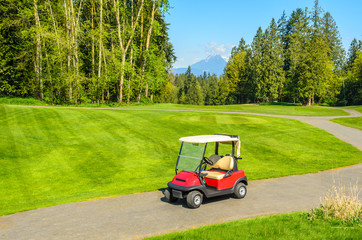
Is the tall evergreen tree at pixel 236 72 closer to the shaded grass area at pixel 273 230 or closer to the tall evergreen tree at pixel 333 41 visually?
the tall evergreen tree at pixel 333 41

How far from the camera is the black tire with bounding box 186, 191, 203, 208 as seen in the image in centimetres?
802

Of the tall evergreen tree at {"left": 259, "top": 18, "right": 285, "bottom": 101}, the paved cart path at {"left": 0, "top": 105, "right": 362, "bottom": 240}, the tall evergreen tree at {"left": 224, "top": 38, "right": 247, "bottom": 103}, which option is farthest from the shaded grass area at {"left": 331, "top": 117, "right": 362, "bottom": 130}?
the tall evergreen tree at {"left": 224, "top": 38, "right": 247, "bottom": 103}

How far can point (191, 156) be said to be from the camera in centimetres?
881

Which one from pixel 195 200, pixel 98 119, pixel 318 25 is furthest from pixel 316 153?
pixel 318 25

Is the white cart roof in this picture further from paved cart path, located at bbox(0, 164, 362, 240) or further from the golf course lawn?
the golf course lawn

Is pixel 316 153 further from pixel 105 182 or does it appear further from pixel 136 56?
pixel 136 56

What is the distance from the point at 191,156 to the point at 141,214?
240 centimetres

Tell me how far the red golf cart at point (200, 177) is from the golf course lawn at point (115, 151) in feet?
6.38

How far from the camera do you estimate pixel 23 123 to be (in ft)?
61.8

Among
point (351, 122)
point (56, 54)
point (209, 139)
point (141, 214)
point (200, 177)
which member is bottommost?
point (141, 214)

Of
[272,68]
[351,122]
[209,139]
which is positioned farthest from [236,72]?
[209,139]

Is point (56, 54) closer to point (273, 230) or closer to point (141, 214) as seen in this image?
point (141, 214)

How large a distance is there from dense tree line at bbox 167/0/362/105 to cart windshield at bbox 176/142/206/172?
52482 mm

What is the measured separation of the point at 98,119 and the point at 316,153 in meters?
16.3
